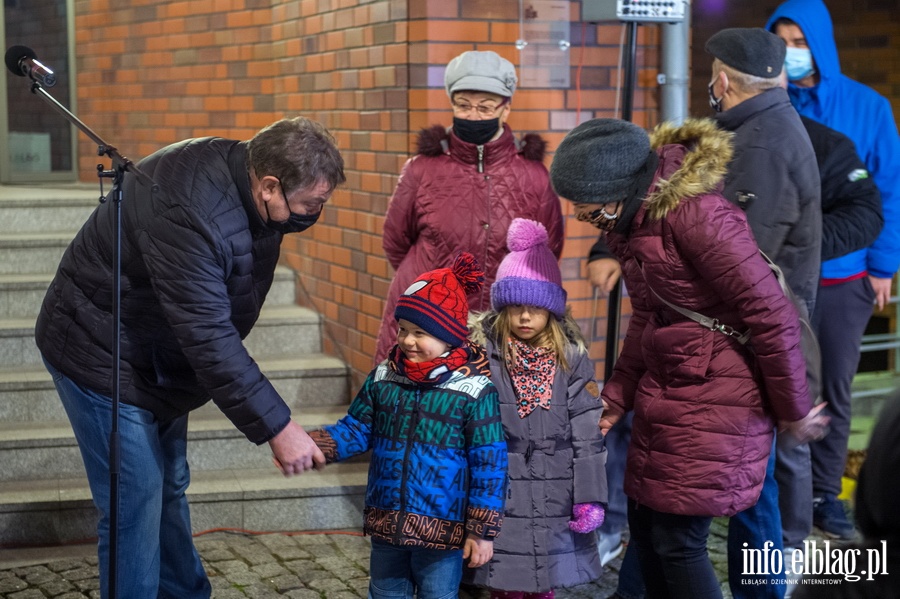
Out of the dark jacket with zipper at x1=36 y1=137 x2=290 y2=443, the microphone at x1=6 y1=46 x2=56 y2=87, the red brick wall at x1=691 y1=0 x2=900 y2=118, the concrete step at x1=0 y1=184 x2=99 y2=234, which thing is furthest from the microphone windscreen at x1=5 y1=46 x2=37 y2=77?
the red brick wall at x1=691 y1=0 x2=900 y2=118

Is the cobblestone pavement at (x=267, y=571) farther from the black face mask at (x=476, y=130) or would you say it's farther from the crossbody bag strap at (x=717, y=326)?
the black face mask at (x=476, y=130)

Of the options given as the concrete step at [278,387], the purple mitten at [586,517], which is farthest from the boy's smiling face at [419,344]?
the concrete step at [278,387]

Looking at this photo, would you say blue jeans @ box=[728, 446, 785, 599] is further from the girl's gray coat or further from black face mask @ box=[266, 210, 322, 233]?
black face mask @ box=[266, 210, 322, 233]

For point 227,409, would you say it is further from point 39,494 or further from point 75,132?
point 75,132

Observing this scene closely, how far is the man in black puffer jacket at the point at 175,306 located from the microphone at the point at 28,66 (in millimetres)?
394

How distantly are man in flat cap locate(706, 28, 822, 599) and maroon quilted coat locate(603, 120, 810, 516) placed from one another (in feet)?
1.45

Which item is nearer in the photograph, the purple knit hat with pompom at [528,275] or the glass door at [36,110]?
the purple knit hat with pompom at [528,275]

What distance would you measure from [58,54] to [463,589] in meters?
5.74

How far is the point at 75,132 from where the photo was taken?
8352 mm

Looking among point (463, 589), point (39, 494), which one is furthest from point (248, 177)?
point (39, 494)

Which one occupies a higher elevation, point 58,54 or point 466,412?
point 58,54

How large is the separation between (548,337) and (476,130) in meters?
0.95

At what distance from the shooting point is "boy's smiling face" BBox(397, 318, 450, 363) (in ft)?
11.1

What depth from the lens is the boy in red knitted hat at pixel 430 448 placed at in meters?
3.35
